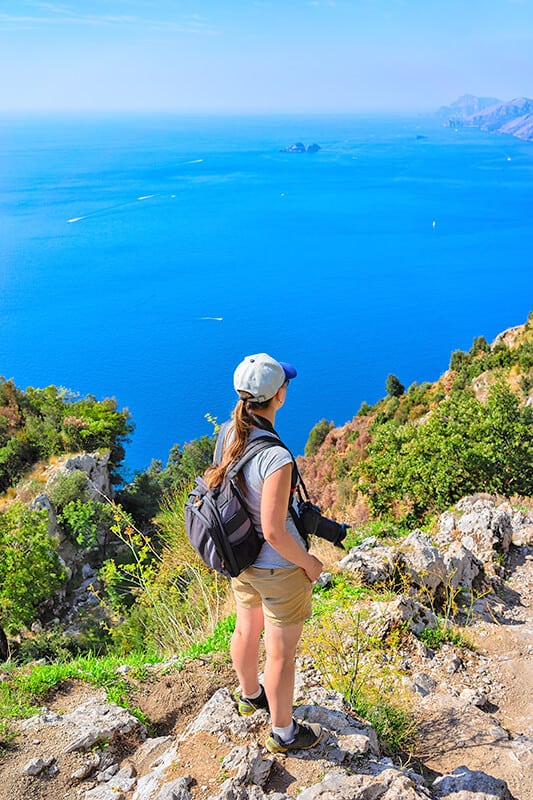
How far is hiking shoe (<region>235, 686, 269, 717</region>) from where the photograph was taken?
2.82 m

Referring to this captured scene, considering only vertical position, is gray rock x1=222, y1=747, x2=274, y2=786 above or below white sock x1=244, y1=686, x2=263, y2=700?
below

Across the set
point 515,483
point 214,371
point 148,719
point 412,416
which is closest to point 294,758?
point 148,719

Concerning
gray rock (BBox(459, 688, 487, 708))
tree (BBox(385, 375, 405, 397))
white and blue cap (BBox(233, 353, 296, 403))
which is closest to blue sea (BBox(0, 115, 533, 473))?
tree (BBox(385, 375, 405, 397))

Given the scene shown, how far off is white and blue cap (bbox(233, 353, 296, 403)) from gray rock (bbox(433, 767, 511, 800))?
197 cm

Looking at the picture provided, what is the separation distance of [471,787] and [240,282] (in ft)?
232

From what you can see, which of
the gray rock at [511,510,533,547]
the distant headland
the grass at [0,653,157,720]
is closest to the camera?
the grass at [0,653,157,720]

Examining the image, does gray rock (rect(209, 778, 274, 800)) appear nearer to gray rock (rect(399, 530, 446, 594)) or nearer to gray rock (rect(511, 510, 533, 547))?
gray rock (rect(399, 530, 446, 594))

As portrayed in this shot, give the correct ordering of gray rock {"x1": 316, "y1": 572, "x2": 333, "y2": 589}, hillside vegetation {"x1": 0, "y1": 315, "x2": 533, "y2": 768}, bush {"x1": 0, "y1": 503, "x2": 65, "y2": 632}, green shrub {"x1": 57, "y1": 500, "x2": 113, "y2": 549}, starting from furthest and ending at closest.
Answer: green shrub {"x1": 57, "y1": 500, "x2": 113, "y2": 549} → bush {"x1": 0, "y1": 503, "x2": 65, "y2": 632} → gray rock {"x1": 316, "y1": 572, "x2": 333, "y2": 589} → hillside vegetation {"x1": 0, "y1": 315, "x2": 533, "y2": 768}

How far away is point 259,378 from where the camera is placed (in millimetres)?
2311

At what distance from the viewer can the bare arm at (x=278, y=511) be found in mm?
2207

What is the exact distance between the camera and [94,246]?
80500mm

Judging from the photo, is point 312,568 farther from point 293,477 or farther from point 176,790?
point 176,790

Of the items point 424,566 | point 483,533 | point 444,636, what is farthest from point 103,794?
point 483,533

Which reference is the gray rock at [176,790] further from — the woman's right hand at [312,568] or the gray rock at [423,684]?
the gray rock at [423,684]
